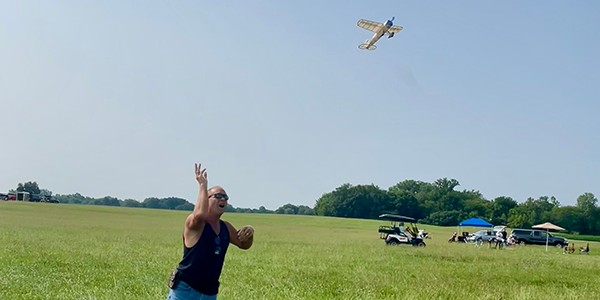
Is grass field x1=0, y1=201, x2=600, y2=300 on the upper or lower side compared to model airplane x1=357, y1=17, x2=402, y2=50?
lower

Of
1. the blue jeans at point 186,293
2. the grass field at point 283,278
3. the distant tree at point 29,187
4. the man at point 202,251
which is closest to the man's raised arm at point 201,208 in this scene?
the man at point 202,251

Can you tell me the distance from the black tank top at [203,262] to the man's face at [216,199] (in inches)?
6.5

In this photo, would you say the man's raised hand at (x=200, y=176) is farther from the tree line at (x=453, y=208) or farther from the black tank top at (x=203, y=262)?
the tree line at (x=453, y=208)

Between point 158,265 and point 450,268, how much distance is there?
347 inches

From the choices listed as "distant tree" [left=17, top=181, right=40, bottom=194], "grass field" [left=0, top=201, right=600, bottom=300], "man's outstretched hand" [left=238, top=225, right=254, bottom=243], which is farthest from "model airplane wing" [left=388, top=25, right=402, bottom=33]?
"distant tree" [left=17, top=181, right=40, bottom=194]

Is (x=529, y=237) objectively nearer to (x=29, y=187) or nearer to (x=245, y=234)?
(x=245, y=234)

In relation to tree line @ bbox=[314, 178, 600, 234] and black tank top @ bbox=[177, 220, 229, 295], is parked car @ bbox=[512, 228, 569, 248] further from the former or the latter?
tree line @ bbox=[314, 178, 600, 234]

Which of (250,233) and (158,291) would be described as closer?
(250,233)

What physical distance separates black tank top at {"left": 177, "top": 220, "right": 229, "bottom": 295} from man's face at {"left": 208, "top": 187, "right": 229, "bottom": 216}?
165 mm

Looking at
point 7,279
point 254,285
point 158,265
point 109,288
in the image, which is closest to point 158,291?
point 109,288

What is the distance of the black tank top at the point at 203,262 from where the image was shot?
5.67 meters

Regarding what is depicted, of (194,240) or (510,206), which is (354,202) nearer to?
(510,206)

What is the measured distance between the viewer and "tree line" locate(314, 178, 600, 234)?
12631 cm

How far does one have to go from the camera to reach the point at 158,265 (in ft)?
53.6
